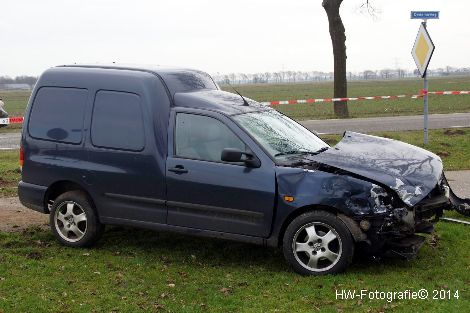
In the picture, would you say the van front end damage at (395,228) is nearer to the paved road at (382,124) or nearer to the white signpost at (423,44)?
the white signpost at (423,44)

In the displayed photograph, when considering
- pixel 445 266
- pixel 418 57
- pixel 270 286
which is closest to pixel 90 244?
pixel 270 286

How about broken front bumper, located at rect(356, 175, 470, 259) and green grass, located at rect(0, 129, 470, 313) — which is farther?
broken front bumper, located at rect(356, 175, 470, 259)

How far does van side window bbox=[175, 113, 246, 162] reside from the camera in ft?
19.5

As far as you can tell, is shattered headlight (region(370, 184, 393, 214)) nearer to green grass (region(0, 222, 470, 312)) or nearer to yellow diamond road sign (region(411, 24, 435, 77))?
green grass (region(0, 222, 470, 312))

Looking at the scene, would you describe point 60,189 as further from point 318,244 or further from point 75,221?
point 318,244

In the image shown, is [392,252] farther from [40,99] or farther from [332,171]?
[40,99]

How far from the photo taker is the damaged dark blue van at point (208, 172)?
5.45 metres

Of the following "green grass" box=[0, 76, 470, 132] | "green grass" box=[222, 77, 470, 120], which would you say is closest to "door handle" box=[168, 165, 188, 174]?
"green grass" box=[0, 76, 470, 132]

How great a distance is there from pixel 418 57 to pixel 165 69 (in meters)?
7.38

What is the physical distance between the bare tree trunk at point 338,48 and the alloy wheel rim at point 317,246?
55.7ft

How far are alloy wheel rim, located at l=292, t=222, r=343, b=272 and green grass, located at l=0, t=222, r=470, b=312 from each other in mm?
155

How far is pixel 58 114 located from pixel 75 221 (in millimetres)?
1188

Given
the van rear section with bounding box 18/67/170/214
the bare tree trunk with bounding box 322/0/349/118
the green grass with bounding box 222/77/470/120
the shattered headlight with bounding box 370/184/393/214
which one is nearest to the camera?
the shattered headlight with bounding box 370/184/393/214

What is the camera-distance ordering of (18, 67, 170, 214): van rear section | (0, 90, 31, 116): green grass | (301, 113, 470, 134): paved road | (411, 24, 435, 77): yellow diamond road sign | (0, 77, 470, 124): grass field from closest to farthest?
(18, 67, 170, 214): van rear section → (411, 24, 435, 77): yellow diamond road sign → (301, 113, 470, 134): paved road → (0, 77, 470, 124): grass field → (0, 90, 31, 116): green grass
